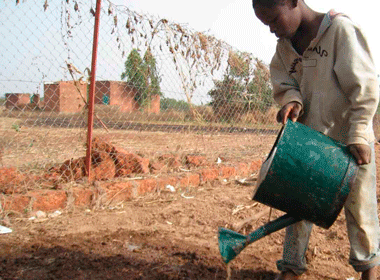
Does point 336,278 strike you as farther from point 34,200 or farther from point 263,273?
point 34,200

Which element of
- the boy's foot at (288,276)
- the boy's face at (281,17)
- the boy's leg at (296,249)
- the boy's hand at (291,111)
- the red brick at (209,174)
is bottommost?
the red brick at (209,174)

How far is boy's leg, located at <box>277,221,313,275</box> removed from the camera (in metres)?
2.00

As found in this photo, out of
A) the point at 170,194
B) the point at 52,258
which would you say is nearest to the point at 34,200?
the point at 52,258

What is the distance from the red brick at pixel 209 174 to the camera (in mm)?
4211

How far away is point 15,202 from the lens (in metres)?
2.84

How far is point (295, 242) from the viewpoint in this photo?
202 cm

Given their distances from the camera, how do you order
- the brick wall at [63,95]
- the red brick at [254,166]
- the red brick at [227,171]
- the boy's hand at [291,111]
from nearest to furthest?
the boy's hand at [291,111], the brick wall at [63,95], the red brick at [227,171], the red brick at [254,166]

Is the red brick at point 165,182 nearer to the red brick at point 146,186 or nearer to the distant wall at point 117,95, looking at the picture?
the red brick at point 146,186

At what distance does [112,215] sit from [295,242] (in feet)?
5.35

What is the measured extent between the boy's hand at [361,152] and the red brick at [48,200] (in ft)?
7.70

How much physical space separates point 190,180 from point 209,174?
368mm

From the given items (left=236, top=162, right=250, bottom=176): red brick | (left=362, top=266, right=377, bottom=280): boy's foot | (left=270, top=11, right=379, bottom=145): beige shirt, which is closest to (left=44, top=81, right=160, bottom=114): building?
(left=236, top=162, right=250, bottom=176): red brick

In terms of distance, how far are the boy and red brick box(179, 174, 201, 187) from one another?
2.02 metres

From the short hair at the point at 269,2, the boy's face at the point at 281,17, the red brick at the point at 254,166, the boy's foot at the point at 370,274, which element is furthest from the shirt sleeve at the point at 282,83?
the red brick at the point at 254,166
